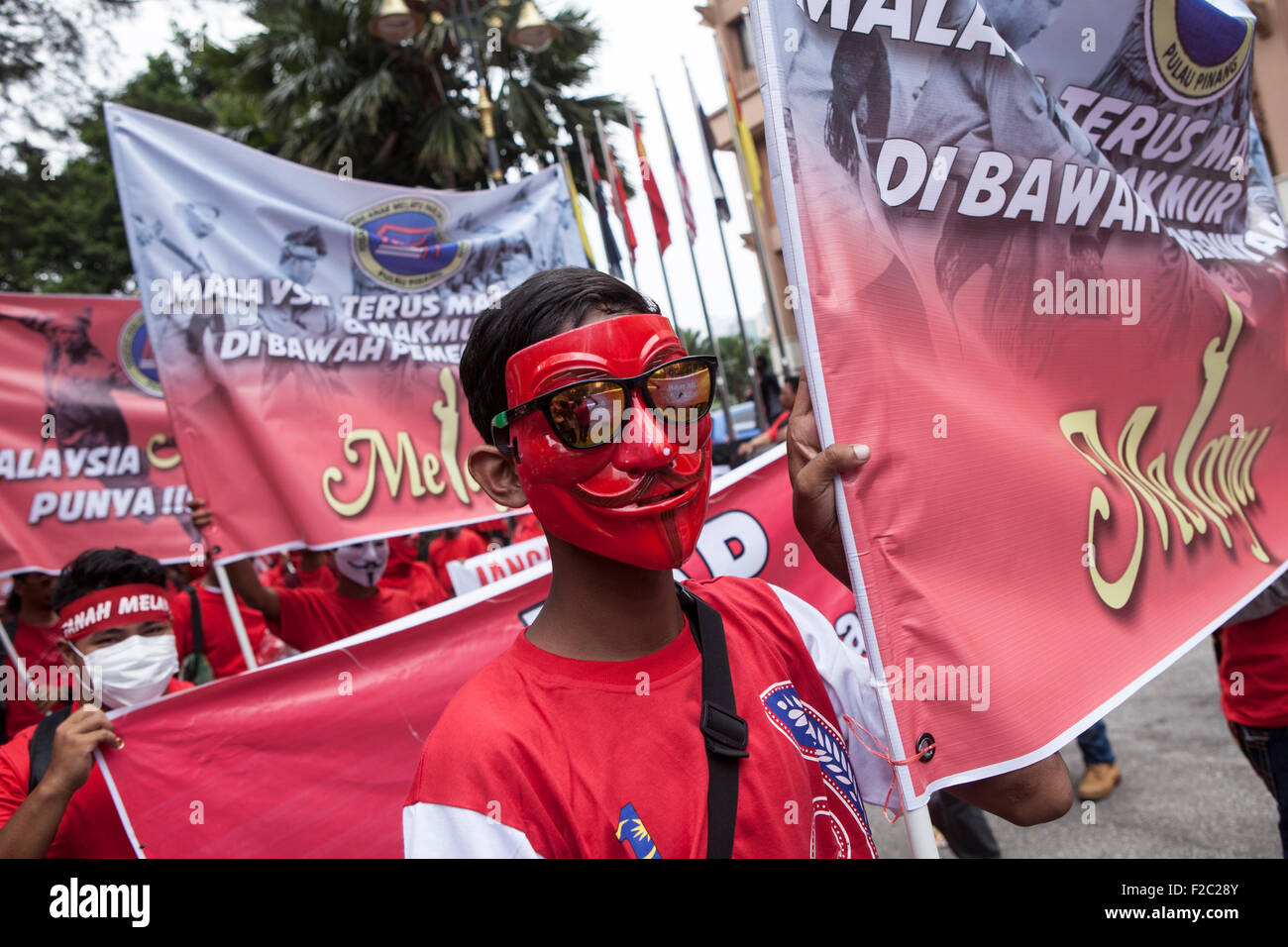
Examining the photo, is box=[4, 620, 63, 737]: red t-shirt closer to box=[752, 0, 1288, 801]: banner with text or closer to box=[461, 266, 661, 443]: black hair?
box=[461, 266, 661, 443]: black hair

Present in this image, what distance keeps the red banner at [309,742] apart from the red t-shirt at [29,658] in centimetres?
155

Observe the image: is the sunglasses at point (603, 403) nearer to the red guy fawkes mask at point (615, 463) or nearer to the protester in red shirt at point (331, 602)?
the red guy fawkes mask at point (615, 463)

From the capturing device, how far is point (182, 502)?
5996 mm

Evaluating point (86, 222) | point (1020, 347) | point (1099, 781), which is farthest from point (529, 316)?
point (86, 222)

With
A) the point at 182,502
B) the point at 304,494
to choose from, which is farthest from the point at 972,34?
the point at 182,502

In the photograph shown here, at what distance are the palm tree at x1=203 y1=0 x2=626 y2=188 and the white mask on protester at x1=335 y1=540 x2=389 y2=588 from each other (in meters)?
11.0

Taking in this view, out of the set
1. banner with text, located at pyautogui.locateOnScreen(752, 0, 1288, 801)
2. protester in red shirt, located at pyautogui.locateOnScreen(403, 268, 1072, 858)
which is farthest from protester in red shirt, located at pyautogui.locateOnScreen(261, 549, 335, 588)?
banner with text, located at pyautogui.locateOnScreen(752, 0, 1288, 801)

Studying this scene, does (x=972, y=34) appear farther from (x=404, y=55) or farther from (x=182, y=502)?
(x=404, y=55)

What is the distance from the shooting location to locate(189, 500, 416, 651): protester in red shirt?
458cm

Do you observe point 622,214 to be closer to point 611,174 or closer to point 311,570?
point 611,174

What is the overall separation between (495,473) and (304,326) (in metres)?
3.58

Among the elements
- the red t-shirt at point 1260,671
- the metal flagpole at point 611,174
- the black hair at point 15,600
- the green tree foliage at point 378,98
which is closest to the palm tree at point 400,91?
the green tree foliage at point 378,98
